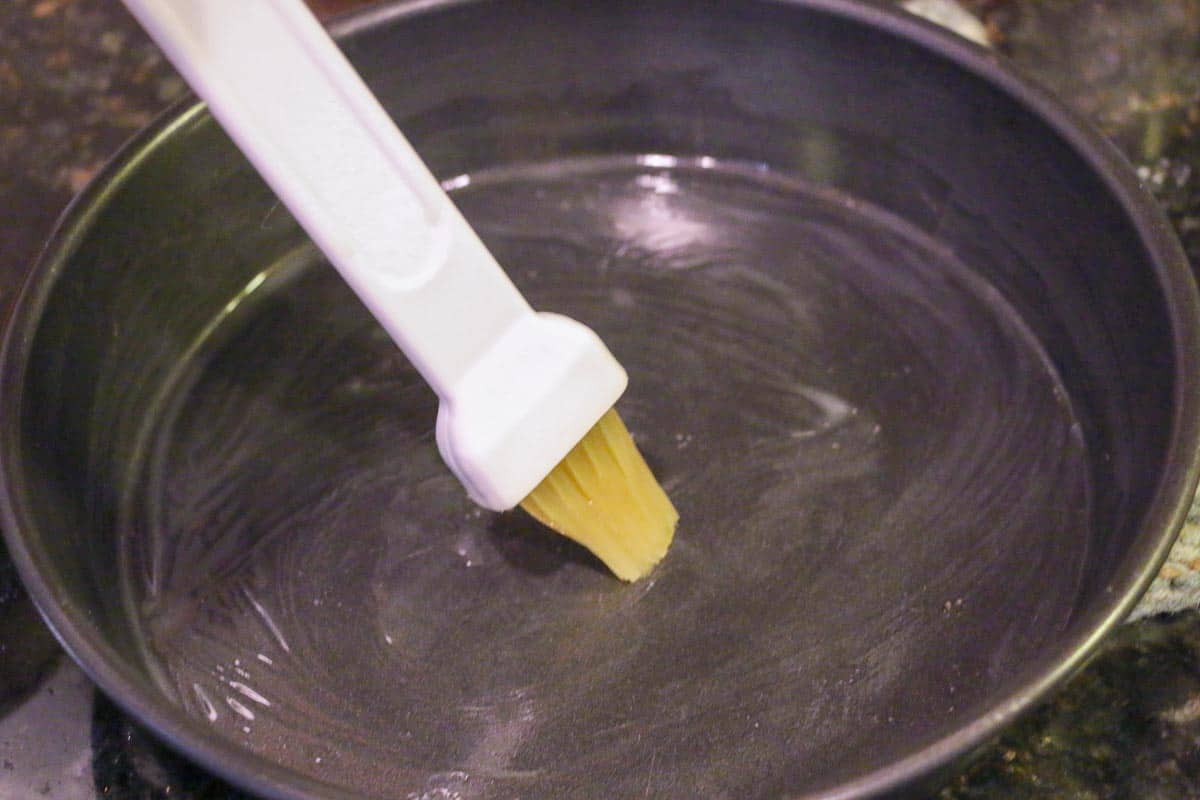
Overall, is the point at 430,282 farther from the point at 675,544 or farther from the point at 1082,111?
the point at 1082,111

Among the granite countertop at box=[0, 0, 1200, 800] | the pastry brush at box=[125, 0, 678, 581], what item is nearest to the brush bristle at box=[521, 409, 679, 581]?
the pastry brush at box=[125, 0, 678, 581]

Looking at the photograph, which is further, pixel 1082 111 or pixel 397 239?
pixel 1082 111

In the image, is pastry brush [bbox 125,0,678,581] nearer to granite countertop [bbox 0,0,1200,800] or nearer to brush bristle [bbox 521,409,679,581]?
brush bristle [bbox 521,409,679,581]

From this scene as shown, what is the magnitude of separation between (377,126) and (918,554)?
34 centimetres

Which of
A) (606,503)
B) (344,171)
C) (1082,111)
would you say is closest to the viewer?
(344,171)

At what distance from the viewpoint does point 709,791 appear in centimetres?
52

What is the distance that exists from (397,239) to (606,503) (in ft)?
0.58

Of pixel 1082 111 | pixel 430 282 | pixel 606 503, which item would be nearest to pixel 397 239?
pixel 430 282

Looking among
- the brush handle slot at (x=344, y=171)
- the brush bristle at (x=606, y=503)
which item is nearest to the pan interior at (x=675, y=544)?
the brush bristle at (x=606, y=503)

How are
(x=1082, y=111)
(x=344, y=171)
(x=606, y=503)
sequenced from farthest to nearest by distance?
(x=1082, y=111) → (x=606, y=503) → (x=344, y=171)

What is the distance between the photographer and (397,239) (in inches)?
20.1

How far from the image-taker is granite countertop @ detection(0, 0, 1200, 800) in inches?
20.2

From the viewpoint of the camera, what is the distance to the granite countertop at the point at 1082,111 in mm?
514

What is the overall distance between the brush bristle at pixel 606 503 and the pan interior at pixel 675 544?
0.6 inches
